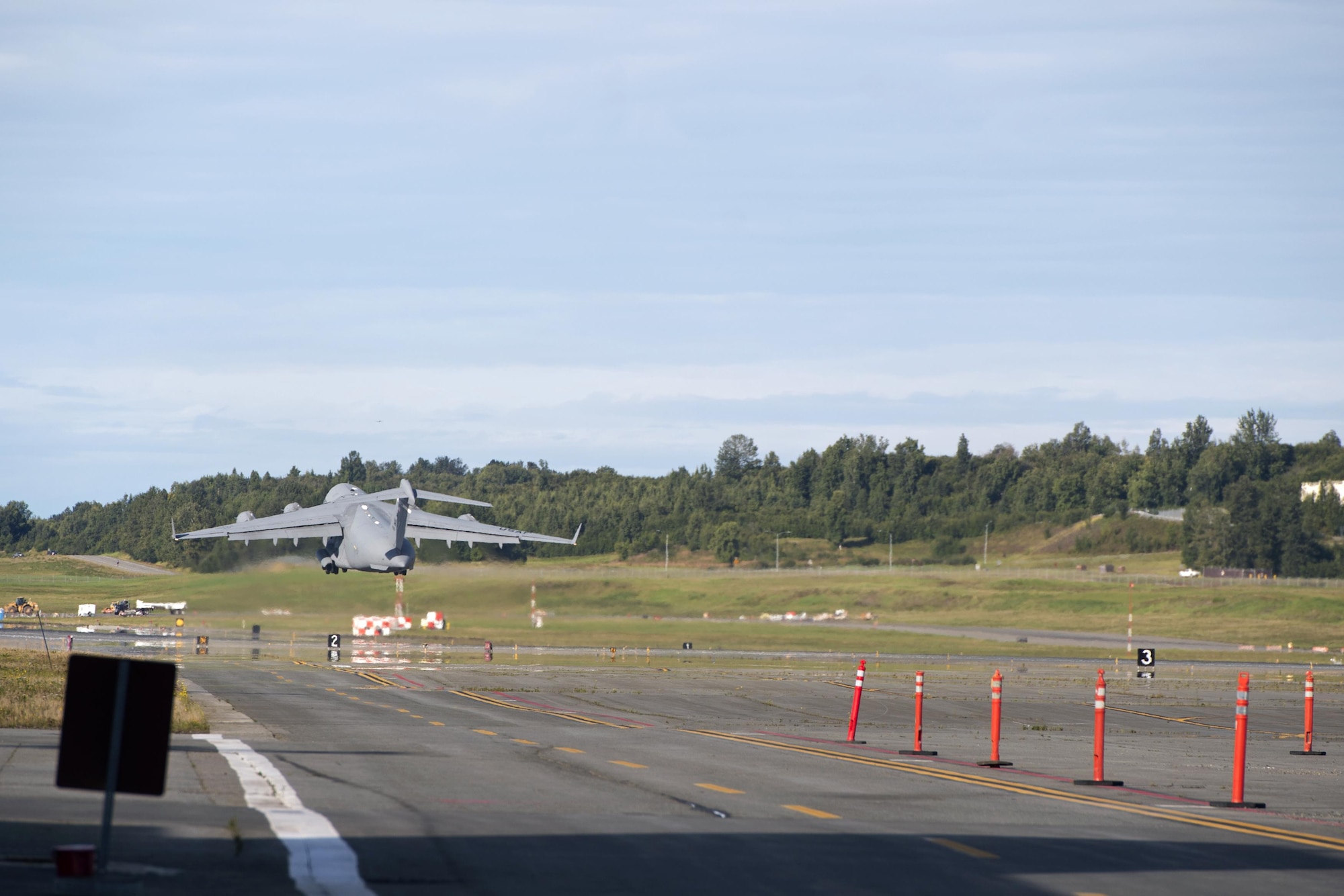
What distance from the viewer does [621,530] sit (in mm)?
121188

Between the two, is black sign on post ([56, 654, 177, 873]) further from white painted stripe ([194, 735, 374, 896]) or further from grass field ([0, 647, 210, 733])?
grass field ([0, 647, 210, 733])

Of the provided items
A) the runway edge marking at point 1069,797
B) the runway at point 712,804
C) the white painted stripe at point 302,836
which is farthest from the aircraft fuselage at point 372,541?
the white painted stripe at point 302,836

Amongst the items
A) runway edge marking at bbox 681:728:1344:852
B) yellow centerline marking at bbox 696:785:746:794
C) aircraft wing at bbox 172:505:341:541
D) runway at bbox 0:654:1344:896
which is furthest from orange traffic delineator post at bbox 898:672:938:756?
aircraft wing at bbox 172:505:341:541

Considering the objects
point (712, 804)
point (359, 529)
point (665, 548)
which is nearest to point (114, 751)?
point (712, 804)

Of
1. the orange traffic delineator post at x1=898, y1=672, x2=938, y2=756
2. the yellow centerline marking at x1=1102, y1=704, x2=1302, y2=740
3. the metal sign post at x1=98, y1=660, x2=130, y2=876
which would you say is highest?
the metal sign post at x1=98, y1=660, x2=130, y2=876

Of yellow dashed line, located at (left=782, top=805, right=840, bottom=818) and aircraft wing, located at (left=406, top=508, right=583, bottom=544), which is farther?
aircraft wing, located at (left=406, top=508, right=583, bottom=544)

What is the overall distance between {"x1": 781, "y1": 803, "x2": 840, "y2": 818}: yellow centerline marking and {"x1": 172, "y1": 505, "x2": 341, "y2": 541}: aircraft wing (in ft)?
161

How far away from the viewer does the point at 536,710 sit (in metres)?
33.5

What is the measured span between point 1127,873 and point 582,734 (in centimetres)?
1517

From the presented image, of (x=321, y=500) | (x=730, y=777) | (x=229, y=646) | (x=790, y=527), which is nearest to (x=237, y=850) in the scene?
(x=730, y=777)

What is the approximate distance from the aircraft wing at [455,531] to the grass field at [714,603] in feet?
6.71

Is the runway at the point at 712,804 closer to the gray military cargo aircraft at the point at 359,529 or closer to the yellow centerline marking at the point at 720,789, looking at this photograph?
the yellow centerline marking at the point at 720,789

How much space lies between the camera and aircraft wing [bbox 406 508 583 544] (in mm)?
64750

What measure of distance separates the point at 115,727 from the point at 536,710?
24.3 m
